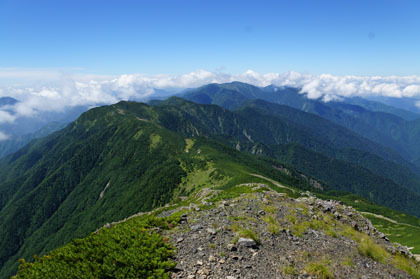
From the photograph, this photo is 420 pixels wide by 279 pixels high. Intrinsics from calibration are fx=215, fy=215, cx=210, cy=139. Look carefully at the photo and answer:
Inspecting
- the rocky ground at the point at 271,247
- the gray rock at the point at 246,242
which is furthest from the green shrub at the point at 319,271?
the gray rock at the point at 246,242

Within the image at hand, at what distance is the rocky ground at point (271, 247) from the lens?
52.4ft

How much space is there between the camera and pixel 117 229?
21203mm

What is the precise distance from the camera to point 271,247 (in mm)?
19328

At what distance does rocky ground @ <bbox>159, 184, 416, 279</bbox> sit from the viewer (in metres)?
16.0

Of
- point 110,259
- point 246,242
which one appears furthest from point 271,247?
point 110,259

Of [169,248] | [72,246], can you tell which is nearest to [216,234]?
[169,248]

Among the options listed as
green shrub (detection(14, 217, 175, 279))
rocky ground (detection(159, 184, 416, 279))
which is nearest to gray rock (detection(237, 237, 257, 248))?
rocky ground (detection(159, 184, 416, 279))

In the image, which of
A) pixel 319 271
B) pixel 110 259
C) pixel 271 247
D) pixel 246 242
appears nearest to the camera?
pixel 319 271

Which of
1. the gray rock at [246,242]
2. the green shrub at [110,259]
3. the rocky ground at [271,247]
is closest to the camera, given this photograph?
the green shrub at [110,259]

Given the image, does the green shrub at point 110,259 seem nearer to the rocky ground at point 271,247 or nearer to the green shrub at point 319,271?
the rocky ground at point 271,247

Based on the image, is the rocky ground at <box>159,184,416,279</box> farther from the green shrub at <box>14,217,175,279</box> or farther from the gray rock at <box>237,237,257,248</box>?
the green shrub at <box>14,217,175,279</box>

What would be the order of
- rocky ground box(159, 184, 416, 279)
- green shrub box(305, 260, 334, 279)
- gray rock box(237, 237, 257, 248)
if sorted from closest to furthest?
green shrub box(305, 260, 334, 279), rocky ground box(159, 184, 416, 279), gray rock box(237, 237, 257, 248)

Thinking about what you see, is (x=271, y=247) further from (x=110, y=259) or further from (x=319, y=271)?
(x=110, y=259)

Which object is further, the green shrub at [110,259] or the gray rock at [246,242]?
the gray rock at [246,242]
